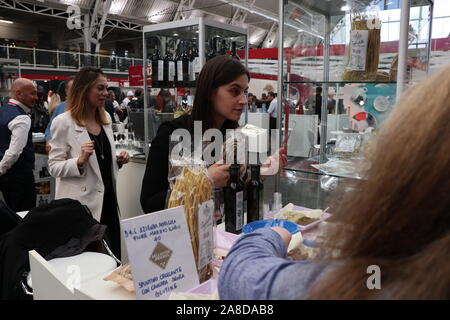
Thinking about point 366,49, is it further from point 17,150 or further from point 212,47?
point 17,150

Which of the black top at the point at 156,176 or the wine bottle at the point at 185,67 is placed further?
the wine bottle at the point at 185,67

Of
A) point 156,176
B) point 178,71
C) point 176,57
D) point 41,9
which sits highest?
point 41,9

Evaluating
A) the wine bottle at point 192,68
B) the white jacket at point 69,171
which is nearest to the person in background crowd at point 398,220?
the white jacket at point 69,171

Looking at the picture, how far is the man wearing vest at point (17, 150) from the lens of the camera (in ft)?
12.0

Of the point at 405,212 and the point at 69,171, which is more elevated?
the point at 405,212

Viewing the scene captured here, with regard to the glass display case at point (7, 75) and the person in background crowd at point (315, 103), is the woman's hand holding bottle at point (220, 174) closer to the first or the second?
the person in background crowd at point (315, 103)

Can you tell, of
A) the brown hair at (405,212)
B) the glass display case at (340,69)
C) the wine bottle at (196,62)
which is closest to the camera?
the brown hair at (405,212)

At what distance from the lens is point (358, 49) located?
1.87 metres

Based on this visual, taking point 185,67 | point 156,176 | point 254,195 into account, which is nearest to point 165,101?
point 185,67

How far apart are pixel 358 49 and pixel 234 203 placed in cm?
101

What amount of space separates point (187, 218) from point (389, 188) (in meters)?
0.68

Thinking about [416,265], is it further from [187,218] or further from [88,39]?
[88,39]

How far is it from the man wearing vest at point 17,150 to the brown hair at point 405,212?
12.4ft

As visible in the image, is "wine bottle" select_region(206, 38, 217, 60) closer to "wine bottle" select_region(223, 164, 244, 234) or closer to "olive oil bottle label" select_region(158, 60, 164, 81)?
"olive oil bottle label" select_region(158, 60, 164, 81)
